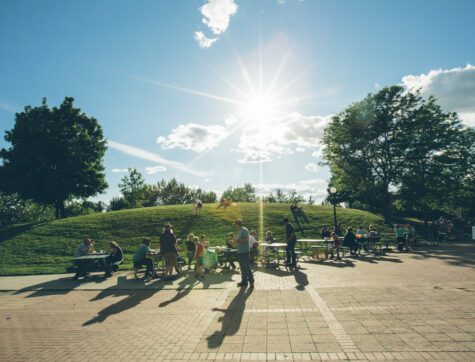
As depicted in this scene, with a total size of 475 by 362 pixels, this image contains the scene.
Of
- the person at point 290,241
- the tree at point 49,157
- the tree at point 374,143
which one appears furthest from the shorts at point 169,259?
the tree at point 49,157

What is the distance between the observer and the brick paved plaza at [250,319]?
4832mm

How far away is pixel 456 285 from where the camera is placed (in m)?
8.77

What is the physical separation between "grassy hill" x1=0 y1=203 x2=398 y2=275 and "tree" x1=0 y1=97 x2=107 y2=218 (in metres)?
10.6

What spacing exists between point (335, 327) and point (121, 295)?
663 centimetres

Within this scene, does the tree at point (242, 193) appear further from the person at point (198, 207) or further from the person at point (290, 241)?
the person at point (290, 241)

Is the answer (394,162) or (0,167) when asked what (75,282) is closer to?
(394,162)

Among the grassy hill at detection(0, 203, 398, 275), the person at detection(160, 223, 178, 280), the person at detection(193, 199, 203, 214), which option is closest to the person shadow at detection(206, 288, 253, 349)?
the person at detection(160, 223, 178, 280)

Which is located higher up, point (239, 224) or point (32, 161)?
point (32, 161)

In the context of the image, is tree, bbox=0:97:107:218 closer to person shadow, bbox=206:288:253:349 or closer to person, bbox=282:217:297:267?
person, bbox=282:217:297:267

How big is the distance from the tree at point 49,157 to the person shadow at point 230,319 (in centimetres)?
3662

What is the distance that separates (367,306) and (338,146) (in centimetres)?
3090

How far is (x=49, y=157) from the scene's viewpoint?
124 ft

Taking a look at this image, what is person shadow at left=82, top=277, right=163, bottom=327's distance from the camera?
23.7ft

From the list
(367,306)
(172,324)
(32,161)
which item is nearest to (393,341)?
(367,306)
